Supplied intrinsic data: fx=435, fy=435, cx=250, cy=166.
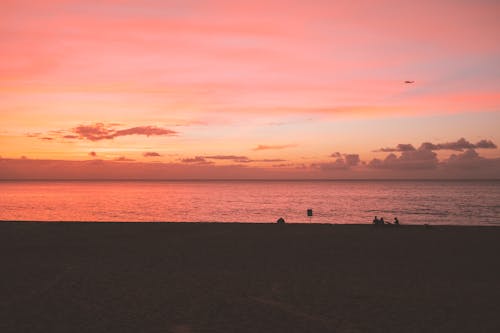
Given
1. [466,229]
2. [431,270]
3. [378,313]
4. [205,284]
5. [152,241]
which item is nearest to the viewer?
[378,313]

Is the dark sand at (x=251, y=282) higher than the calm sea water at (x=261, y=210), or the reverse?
the dark sand at (x=251, y=282)

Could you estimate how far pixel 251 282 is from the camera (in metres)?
14.5

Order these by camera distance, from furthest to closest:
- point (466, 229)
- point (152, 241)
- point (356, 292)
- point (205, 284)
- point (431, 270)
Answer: point (466, 229), point (152, 241), point (431, 270), point (205, 284), point (356, 292)

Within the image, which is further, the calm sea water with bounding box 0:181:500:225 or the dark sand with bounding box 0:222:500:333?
the calm sea water with bounding box 0:181:500:225

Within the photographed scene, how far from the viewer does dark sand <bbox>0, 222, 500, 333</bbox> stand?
34.6ft

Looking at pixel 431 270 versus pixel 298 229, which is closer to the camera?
pixel 431 270

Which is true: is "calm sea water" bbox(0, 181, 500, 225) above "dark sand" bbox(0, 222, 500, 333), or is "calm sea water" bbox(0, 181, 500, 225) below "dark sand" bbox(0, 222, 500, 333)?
below

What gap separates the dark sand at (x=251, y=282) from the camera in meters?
10.5

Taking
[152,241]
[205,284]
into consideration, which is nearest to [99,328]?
[205,284]

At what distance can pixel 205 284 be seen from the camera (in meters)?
14.3

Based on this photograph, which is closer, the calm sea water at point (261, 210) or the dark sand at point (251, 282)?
the dark sand at point (251, 282)

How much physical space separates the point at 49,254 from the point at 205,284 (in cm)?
954

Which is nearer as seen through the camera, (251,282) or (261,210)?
(251,282)

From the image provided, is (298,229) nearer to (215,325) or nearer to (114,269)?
(114,269)
